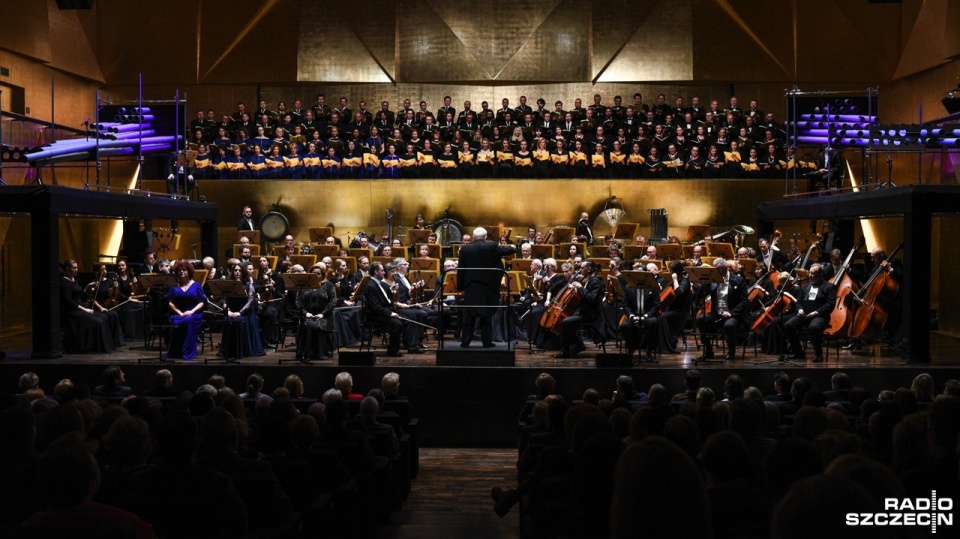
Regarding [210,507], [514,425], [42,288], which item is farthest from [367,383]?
[210,507]

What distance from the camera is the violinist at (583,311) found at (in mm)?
10602

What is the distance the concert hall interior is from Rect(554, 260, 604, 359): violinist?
0.04m

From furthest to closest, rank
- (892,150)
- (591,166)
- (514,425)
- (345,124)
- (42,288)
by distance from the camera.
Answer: (345,124), (591,166), (892,150), (42,288), (514,425)

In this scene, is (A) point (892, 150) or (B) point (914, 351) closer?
(B) point (914, 351)

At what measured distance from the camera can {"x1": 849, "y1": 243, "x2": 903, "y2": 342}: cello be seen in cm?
1030

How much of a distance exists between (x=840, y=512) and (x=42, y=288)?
34.6ft

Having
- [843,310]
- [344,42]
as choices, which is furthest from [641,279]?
[344,42]

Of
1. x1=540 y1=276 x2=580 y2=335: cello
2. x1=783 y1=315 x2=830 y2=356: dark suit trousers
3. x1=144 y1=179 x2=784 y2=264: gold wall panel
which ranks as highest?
x1=144 y1=179 x2=784 y2=264: gold wall panel

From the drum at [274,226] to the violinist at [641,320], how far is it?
24.9 feet

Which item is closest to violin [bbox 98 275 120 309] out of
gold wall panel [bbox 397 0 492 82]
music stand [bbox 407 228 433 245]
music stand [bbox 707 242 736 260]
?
music stand [bbox 407 228 433 245]

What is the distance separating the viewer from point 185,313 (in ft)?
35.0

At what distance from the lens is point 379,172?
56.2 ft

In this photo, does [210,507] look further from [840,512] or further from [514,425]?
[514,425]

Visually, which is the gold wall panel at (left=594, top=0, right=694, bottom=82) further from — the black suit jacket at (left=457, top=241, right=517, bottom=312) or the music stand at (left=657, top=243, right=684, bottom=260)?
the black suit jacket at (left=457, top=241, right=517, bottom=312)
